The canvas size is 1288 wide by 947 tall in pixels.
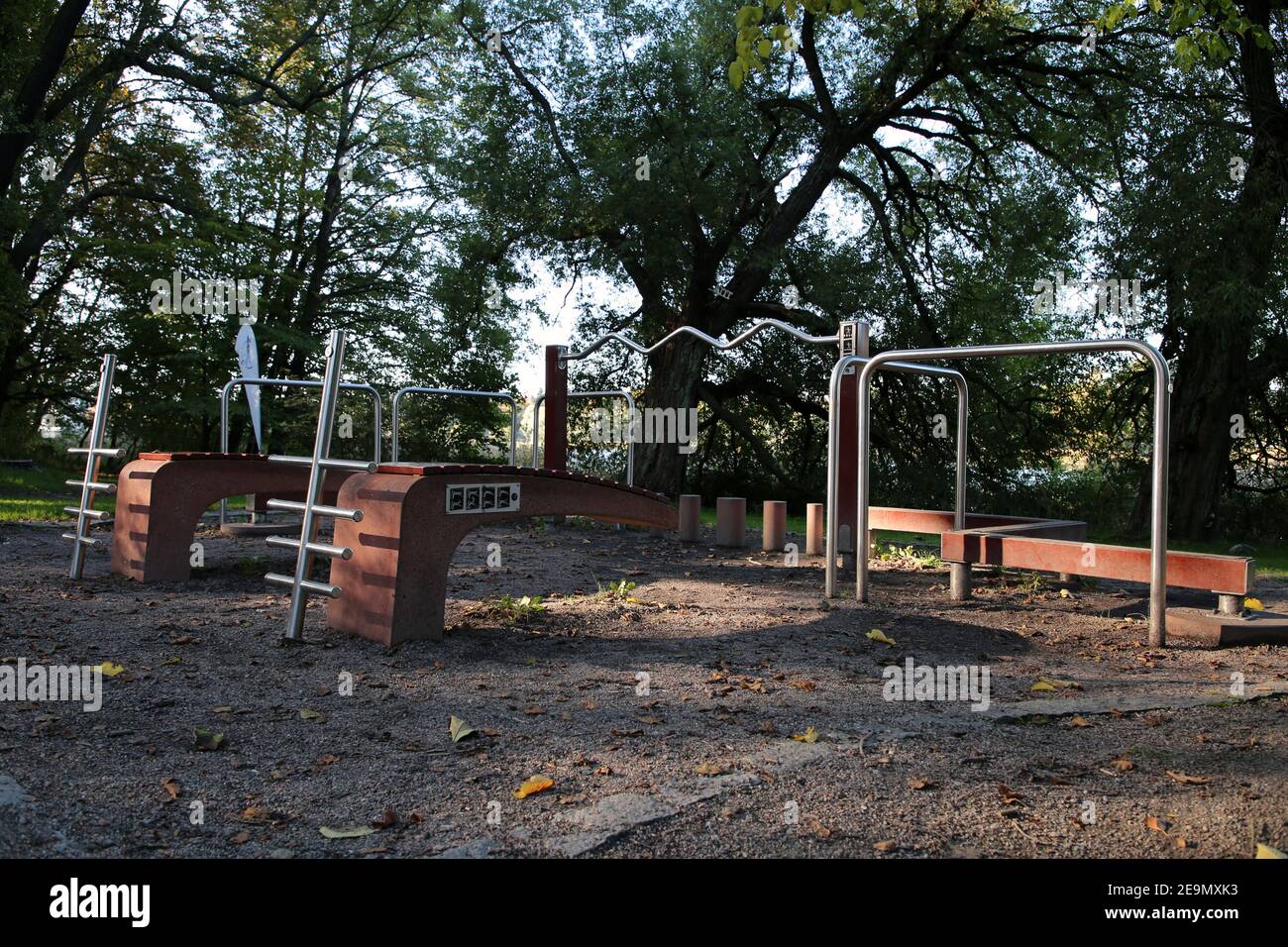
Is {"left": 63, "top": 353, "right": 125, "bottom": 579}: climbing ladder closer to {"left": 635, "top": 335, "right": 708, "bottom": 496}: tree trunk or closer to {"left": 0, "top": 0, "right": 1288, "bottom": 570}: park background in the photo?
{"left": 0, "top": 0, "right": 1288, "bottom": 570}: park background

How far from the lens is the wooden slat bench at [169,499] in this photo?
6711mm

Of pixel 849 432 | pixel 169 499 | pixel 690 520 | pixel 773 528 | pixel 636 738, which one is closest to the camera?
pixel 636 738

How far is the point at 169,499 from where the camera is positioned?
6.78m

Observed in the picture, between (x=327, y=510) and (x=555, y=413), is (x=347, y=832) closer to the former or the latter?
(x=327, y=510)

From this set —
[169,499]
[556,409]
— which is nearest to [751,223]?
[556,409]

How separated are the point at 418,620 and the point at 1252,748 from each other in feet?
11.2

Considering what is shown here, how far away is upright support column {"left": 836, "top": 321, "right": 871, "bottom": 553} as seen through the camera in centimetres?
701

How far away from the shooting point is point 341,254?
80.1ft

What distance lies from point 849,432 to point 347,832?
16.9 ft

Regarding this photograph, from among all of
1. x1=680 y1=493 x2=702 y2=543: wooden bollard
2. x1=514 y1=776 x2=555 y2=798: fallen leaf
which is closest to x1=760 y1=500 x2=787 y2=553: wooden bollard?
x1=680 y1=493 x2=702 y2=543: wooden bollard

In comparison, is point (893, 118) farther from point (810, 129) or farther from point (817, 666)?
point (817, 666)

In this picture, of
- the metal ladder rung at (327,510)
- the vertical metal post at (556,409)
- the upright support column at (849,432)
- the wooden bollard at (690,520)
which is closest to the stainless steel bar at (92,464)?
the metal ladder rung at (327,510)

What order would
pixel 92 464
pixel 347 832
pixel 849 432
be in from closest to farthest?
pixel 347 832 → pixel 849 432 → pixel 92 464

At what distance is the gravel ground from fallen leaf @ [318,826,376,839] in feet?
0.05
